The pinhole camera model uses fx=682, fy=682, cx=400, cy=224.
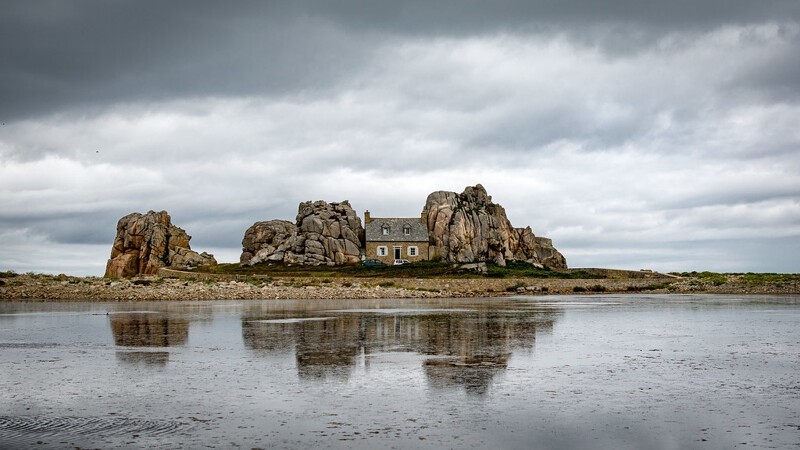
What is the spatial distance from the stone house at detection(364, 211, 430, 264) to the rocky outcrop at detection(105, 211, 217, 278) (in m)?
20.5

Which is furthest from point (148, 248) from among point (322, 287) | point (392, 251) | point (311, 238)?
Answer: point (322, 287)

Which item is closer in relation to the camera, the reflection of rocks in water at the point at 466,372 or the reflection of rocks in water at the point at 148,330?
the reflection of rocks in water at the point at 466,372

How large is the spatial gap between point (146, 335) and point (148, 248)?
68572 millimetres

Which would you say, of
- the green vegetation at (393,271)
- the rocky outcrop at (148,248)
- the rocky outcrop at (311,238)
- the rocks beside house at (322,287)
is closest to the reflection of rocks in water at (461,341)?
the rocks beside house at (322,287)

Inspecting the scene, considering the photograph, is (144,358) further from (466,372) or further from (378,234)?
(378,234)

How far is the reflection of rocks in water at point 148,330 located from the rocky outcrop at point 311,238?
52.6 metres

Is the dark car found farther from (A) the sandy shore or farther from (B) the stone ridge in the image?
(A) the sandy shore

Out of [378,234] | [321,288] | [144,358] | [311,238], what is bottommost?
[144,358]

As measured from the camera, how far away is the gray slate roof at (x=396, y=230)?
290 feet

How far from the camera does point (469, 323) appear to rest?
27.2m

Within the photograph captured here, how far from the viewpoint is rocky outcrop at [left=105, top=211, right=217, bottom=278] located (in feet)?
280

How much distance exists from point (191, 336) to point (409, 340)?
7.14 m

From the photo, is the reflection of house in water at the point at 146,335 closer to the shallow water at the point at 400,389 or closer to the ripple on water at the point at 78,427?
the shallow water at the point at 400,389

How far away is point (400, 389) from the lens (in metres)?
12.4
